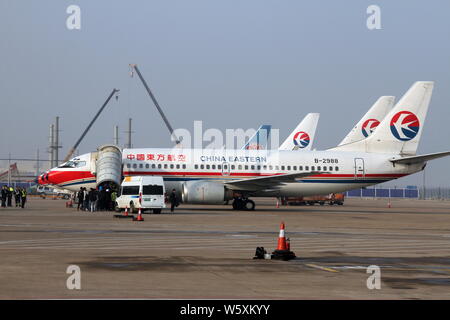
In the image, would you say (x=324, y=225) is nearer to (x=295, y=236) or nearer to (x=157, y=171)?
(x=295, y=236)

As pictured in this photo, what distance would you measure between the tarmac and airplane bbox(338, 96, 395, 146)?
41736 mm

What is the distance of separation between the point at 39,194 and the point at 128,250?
10039cm

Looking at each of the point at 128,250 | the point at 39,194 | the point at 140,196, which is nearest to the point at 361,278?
the point at 128,250

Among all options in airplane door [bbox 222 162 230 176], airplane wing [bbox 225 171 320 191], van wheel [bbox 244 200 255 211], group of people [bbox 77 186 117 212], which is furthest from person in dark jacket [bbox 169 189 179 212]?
van wheel [bbox 244 200 255 211]

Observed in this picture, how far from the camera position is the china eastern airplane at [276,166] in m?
54.2

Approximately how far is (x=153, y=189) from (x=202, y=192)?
6.81m

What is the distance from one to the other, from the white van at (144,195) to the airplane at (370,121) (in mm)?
31996

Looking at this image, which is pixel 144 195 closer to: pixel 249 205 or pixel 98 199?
pixel 98 199

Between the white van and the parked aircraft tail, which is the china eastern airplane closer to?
the parked aircraft tail

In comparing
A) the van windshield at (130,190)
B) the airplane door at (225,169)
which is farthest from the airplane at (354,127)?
the van windshield at (130,190)

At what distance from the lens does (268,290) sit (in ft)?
45.4

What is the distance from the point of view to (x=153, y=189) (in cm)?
4597

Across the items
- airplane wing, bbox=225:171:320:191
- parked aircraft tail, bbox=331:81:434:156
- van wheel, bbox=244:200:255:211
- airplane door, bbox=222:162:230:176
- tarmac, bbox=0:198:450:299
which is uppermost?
parked aircraft tail, bbox=331:81:434:156

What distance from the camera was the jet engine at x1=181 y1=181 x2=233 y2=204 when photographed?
52.0 meters
